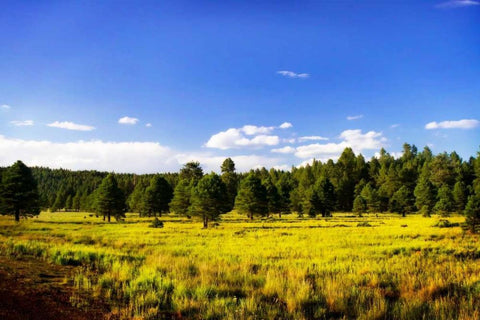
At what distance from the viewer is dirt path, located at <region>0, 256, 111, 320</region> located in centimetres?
644

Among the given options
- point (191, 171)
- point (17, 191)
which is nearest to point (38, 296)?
point (17, 191)

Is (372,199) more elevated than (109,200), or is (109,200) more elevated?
(109,200)

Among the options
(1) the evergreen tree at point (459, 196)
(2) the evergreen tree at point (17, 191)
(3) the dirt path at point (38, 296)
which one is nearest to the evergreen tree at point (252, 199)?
(2) the evergreen tree at point (17, 191)

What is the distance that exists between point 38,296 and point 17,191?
51.2 metres

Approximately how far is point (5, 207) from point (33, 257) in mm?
45027

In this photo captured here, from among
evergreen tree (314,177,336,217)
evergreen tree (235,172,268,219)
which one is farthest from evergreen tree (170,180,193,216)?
evergreen tree (314,177,336,217)

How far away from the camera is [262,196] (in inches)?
2293

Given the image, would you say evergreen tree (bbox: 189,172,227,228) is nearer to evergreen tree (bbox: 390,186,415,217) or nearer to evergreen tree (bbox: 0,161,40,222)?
evergreen tree (bbox: 0,161,40,222)

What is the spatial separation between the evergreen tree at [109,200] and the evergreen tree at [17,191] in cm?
1114

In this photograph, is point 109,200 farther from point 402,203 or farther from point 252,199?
point 402,203

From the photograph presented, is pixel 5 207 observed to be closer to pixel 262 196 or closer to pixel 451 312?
pixel 262 196

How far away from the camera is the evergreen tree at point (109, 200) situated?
194ft

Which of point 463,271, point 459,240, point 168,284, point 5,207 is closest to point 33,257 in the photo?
Answer: point 168,284

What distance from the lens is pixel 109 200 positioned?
59719 mm
